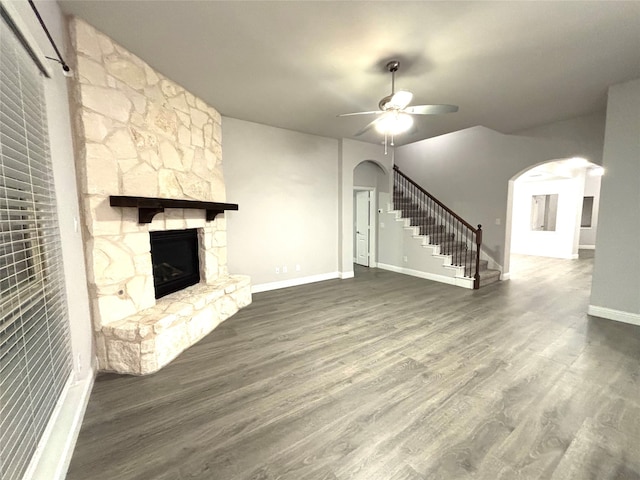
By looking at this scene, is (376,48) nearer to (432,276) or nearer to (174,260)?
(174,260)

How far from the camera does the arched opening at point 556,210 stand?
8.02 m

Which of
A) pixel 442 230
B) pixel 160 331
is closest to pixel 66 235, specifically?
pixel 160 331

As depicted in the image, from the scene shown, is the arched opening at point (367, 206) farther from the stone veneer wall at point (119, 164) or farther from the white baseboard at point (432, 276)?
the stone veneer wall at point (119, 164)

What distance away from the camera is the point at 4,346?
1.22 metres

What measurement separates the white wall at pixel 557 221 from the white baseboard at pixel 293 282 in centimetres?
718

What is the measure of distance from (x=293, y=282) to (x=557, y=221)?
28.5ft

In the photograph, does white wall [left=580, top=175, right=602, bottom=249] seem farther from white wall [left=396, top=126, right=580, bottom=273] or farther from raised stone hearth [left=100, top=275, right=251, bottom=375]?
raised stone hearth [left=100, top=275, right=251, bottom=375]

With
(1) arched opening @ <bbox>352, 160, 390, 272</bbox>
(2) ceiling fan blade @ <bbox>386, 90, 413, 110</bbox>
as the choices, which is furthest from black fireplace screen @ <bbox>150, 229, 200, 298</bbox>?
(1) arched opening @ <bbox>352, 160, 390, 272</bbox>

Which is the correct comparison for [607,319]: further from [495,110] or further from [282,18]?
[282,18]

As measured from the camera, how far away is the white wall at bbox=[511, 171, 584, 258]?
8.07 meters

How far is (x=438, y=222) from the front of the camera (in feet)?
23.1

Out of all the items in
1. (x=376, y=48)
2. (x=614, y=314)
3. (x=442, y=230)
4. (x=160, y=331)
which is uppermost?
(x=376, y=48)

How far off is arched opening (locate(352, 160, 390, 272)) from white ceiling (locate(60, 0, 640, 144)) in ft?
9.25

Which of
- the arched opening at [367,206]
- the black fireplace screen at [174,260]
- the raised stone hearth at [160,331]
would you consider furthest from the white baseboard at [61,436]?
the arched opening at [367,206]
